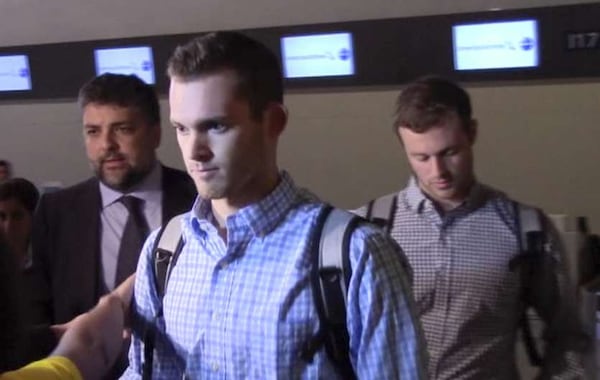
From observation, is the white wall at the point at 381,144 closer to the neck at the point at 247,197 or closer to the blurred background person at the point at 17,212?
the blurred background person at the point at 17,212

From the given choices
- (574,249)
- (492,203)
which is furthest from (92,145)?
(574,249)

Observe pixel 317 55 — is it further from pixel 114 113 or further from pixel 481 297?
pixel 481 297

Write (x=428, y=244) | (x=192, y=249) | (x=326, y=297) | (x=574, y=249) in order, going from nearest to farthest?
(x=326, y=297)
(x=192, y=249)
(x=428, y=244)
(x=574, y=249)

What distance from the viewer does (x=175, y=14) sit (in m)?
5.29

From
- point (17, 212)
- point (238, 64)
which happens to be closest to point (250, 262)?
point (238, 64)

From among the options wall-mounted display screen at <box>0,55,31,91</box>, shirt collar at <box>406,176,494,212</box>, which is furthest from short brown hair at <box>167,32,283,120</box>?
wall-mounted display screen at <box>0,55,31,91</box>

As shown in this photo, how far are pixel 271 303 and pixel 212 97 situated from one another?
344 mm

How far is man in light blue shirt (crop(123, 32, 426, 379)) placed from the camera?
1.31 meters

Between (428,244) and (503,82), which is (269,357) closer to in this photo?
(428,244)

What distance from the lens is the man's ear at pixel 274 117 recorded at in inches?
55.8

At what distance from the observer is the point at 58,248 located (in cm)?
233

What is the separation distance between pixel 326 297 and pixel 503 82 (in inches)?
139

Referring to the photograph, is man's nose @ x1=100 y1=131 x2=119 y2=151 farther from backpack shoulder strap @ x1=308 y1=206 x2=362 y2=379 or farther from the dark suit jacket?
backpack shoulder strap @ x1=308 y1=206 x2=362 y2=379

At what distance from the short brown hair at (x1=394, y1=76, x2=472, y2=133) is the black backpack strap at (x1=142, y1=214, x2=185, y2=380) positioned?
87 centimetres
